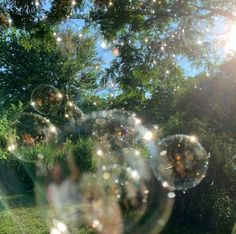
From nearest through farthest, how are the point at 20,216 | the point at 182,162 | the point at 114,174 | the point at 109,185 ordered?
the point at 182,162, the point at 20,216, the point at 109,185, the point at 114,174

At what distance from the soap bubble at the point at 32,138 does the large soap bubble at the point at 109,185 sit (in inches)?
71.4

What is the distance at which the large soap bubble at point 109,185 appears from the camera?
1236cm

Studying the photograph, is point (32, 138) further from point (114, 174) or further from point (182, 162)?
point (182, 162)

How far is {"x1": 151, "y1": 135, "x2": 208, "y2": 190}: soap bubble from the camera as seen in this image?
10.8 m

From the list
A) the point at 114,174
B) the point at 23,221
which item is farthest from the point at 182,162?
the point at 114,174

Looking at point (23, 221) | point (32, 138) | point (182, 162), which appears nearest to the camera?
point (182, 162)

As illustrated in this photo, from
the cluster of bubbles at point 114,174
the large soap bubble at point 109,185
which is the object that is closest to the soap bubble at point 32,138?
the cluster of bubbles at point 114,174

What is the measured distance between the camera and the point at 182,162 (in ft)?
36.7

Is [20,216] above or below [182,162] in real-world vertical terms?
below

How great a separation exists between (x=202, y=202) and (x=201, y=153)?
1.83 metres

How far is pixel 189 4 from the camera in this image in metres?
11.6

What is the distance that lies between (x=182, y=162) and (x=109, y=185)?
18.1 ft

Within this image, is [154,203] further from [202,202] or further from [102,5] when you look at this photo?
[102,5]

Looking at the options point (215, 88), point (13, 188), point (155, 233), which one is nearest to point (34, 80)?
point (13, 188)
